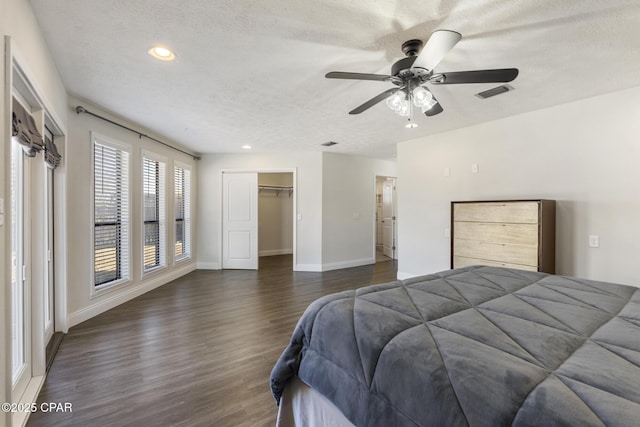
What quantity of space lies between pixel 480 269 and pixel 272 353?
6.15ft

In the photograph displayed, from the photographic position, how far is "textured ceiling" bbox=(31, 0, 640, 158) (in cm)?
168

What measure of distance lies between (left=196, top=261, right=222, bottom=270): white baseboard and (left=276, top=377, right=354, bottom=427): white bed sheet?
4.70 meters

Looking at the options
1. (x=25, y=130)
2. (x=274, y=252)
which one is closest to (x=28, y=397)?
(x=25, y=130)

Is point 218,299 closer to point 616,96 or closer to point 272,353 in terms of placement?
point 272,353

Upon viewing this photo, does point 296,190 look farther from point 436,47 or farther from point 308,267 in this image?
point 436,47

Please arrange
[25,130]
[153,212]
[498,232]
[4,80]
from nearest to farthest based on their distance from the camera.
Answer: [4,80] < [25,130] < [498,232] < [153,212]

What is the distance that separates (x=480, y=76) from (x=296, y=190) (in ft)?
14.2

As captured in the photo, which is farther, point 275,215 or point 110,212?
point 275,215

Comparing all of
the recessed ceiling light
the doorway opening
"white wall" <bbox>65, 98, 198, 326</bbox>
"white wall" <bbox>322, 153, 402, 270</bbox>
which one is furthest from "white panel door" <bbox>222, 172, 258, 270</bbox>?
the recessed ceiling light

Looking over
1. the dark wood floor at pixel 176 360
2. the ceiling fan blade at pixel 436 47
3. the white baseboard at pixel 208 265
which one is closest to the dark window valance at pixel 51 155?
the dark wood floor at pixel 176 360

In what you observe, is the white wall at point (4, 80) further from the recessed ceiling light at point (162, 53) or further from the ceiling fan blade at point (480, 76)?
the ceiling fan blade at point (480, 76)

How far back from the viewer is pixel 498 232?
10.6ft

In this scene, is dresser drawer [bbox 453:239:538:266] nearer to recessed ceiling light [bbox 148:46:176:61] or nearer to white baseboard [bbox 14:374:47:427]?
recessed ceiling light [bbox 148:46:176:61]

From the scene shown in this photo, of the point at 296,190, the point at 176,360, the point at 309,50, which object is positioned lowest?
the point at 176,360
